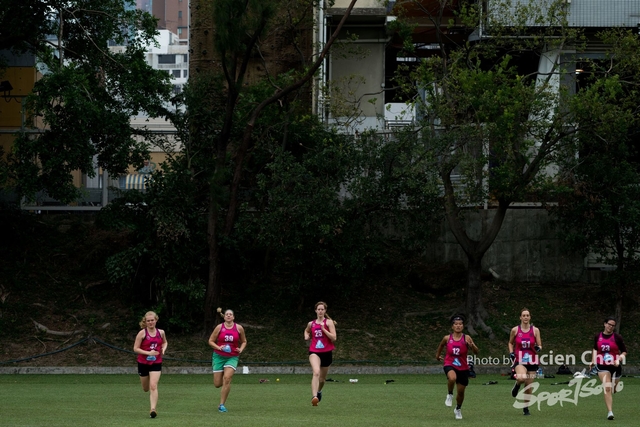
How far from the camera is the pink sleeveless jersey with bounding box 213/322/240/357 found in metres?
15.3

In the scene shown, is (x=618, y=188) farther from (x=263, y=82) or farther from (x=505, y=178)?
(x=263, y=82)

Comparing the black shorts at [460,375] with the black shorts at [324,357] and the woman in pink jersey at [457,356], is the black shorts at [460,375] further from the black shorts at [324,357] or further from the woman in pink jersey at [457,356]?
the black shorts at [324,357]

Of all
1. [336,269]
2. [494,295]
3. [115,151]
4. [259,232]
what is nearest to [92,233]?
[115,151]

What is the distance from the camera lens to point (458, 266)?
3072 centimetres

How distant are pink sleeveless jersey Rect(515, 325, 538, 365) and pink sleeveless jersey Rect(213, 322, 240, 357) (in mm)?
4849

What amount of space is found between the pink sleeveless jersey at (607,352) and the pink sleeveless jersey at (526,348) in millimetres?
1055

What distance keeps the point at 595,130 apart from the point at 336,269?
8.53 m

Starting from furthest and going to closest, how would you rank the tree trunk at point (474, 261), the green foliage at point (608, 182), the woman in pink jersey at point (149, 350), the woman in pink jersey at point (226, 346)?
the tree trunk at point (474, 261)
the green foliage at point (608, 182)
the woman in pink jersey at point (226, 346)
the woman in pink jersey at point (149, 350)

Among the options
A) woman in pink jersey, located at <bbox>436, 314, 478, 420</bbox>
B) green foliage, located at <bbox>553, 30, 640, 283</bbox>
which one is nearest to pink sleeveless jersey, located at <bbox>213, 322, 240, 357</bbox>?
woman in pink jersey, located at <bbox>436, 314, 478, 420</bbox>

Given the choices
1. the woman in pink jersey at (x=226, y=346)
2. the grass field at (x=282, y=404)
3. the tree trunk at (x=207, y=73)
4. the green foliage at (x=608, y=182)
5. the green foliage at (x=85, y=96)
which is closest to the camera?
the grass field at (x=282, y=404)

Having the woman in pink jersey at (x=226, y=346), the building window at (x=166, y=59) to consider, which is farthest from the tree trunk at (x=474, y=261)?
the building window at (x=166, y=59)

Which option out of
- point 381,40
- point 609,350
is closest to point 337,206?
point 381,40

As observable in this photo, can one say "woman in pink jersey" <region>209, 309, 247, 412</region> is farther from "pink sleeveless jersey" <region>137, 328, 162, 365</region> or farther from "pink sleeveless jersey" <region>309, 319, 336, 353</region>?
"pink sleeveless jersey" <region>309, 319, 336, 353</region>

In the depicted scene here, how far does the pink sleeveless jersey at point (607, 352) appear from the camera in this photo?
1529cm
